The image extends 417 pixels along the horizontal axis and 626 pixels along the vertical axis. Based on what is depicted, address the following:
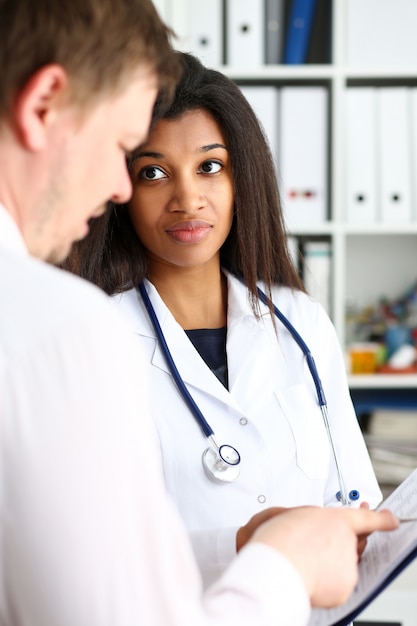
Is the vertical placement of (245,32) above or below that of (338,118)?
above

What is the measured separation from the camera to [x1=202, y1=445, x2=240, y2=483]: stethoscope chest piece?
4.08ft

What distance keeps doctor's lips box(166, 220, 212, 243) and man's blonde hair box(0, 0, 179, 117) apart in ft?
2.04

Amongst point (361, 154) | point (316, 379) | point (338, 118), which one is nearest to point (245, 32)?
point (338, 118)

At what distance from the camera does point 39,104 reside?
653mm

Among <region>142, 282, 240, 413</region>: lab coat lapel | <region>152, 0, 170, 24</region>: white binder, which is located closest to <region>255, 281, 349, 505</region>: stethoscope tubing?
<region>142, 282, 240, 413</region>: lab coat lapel

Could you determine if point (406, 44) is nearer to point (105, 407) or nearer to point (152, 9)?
point (152, 9)

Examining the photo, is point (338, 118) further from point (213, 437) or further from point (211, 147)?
→ point (213, 437)

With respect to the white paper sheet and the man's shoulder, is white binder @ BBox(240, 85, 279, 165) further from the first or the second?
the man's shoulder

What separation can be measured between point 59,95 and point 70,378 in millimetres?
223

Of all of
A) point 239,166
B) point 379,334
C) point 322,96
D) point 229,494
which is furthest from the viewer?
point 379,334

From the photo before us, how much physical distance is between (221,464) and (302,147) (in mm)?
1345

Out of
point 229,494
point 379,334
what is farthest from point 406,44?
point 229,494

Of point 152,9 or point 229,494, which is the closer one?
point 152,9

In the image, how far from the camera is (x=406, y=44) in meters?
2.41
